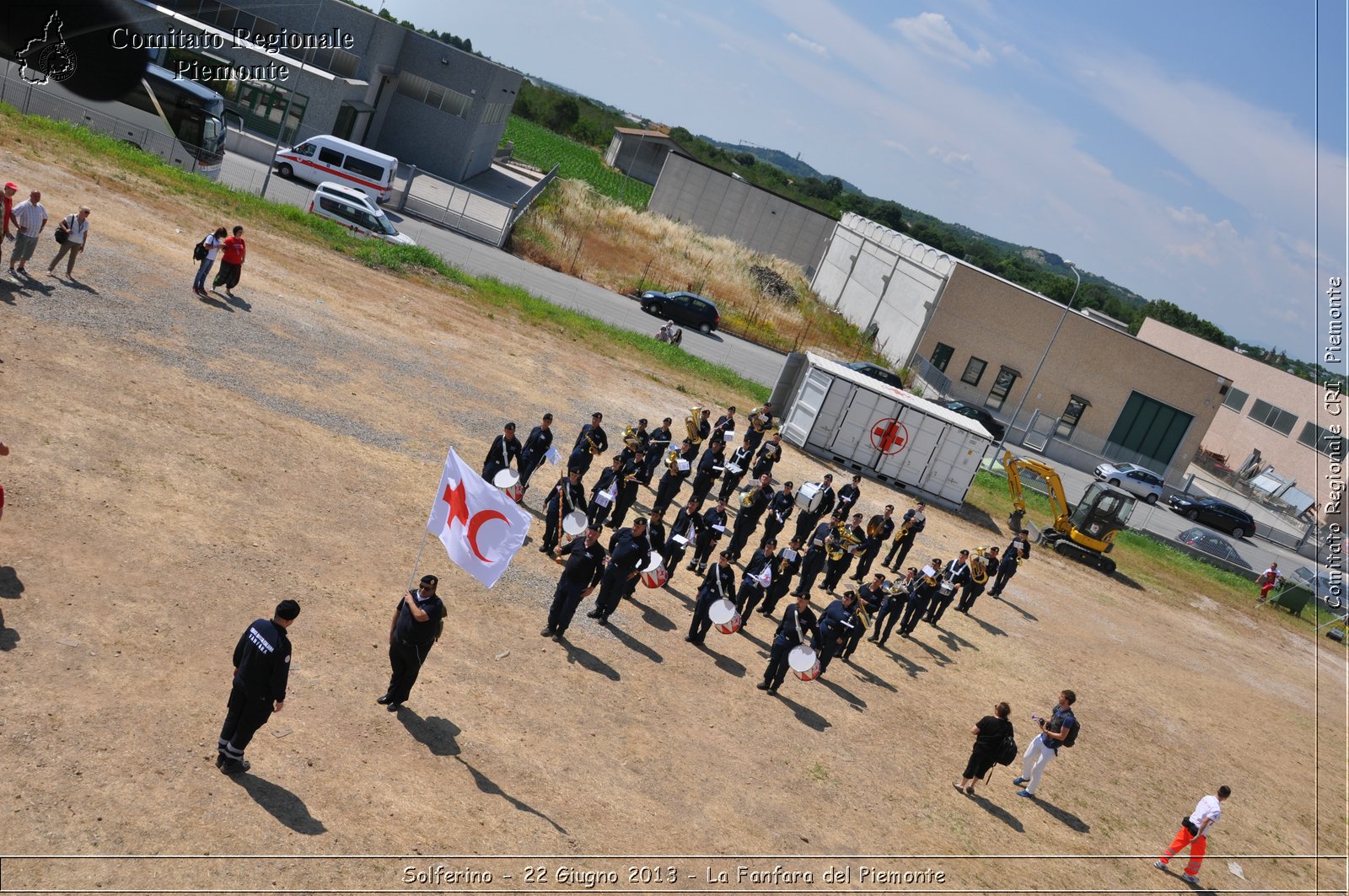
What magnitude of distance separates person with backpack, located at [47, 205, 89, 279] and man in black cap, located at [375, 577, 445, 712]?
12263mm

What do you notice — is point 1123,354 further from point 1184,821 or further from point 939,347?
point 1184,821

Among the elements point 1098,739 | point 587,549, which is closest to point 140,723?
point 587,549

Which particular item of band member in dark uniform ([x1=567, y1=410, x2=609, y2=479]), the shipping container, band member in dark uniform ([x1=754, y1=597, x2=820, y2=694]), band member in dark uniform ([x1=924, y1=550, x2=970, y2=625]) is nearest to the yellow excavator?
the shipping container

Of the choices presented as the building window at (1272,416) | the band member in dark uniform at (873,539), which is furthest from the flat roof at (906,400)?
the building window at (1272,416)

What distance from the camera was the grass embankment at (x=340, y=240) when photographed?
27.6 m

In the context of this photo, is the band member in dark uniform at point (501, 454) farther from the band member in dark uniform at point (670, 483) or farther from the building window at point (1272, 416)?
the building window at point (1272, 416)

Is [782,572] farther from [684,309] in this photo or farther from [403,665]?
[684,309]

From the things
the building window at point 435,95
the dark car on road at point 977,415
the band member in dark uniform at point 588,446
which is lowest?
the band member in dark uniform at point 588,446

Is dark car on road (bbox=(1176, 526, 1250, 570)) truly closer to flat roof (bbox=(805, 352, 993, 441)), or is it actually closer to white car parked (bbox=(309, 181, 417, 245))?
flat roof (bbox=(805, 352, 993, 441))

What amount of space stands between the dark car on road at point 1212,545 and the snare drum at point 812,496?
23075mm

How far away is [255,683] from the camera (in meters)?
8.14

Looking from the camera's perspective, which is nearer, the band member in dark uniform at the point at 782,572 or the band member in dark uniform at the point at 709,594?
the band member in dark uniform at the point at 709,594

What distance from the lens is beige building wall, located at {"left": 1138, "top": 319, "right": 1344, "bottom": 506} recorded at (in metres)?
56.8

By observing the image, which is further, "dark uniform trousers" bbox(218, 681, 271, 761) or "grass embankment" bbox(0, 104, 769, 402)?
"grass embankment" bbox(0, 104, 769, 402)
